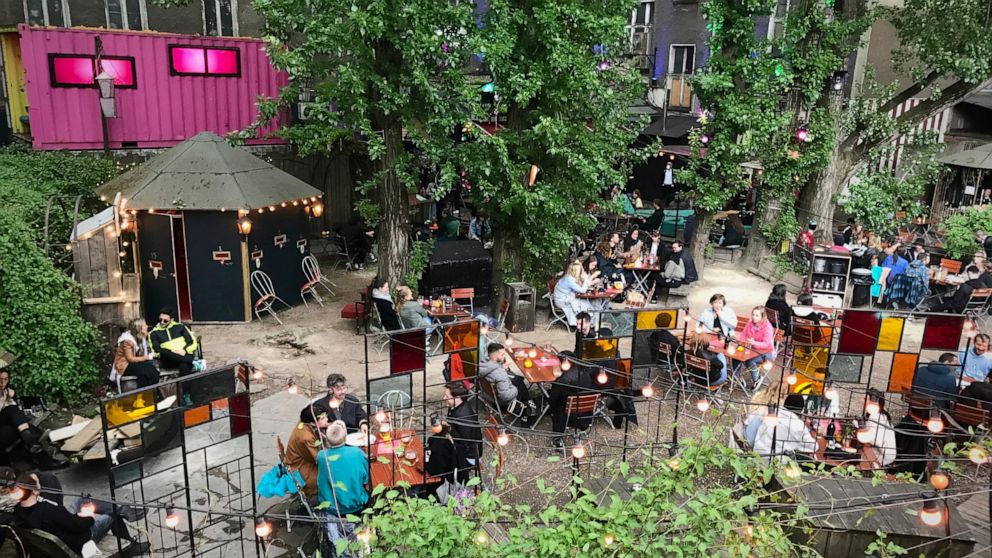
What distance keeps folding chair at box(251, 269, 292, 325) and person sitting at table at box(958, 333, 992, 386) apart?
34.5ft

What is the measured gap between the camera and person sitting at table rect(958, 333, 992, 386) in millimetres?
9352

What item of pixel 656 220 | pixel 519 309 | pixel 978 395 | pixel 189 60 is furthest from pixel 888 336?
pixel 189 60

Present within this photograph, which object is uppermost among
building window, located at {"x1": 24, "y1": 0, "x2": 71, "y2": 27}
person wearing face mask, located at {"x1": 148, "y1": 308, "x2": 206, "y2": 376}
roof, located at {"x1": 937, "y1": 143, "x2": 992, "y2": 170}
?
building window, located at {"x1": 24, "y1": 0, "x2": 71, "y2": 27}

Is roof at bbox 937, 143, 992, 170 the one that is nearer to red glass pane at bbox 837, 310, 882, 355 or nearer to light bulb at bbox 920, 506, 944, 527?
red glass pane at bbox 837, 310, 882, 355

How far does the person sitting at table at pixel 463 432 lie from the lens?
7.55 meters

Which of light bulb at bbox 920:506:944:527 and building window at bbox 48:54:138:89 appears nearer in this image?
light bulb at bbox 920:506:944:527

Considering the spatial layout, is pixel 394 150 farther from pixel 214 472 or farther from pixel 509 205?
pixel 214 472

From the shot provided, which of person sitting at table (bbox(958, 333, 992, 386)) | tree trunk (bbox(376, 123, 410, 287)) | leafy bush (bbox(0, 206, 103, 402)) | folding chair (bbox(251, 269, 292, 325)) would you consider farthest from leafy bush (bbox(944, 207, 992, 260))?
leafy bush (bbox(0, 206, 103, 402))

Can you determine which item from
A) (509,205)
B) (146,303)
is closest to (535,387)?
(509,205)

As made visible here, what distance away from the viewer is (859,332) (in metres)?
9.73

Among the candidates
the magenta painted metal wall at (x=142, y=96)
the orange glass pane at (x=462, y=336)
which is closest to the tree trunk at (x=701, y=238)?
the orange glass pane at (x=462, y=336)

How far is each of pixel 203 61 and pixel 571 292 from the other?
9.44 m

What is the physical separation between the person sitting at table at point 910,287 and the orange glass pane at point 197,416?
12.7m

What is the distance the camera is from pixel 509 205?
12.9m
